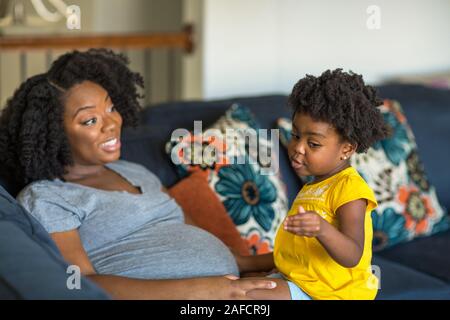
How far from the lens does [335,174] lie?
65.8 inches

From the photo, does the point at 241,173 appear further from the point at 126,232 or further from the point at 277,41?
the point at 277,41

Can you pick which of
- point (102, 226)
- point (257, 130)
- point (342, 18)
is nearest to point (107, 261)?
point (102, 226)

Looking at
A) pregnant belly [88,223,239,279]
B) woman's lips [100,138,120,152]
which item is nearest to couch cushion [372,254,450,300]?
pregnant belly [88,223,239,279]

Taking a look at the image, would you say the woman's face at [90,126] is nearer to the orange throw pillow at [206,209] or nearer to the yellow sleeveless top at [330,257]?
the orange throw pillow at [206,209]

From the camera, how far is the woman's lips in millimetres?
2035

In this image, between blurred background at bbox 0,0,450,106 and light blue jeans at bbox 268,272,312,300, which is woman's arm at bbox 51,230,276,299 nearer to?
light blue jeans at bbox 268,272,312,300

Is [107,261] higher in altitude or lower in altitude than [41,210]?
lower

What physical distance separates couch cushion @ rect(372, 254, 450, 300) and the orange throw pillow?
415 mm

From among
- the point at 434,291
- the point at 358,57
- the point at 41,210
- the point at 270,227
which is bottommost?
the point at 434,291

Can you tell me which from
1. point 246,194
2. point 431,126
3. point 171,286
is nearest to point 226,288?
point 171,286

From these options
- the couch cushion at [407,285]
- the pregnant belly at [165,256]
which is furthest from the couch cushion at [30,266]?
the couch cushion at [407,285]

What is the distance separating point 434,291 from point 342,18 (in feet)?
5.71

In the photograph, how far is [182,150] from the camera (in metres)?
2.54

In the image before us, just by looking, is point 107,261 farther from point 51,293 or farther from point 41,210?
point 51,293
